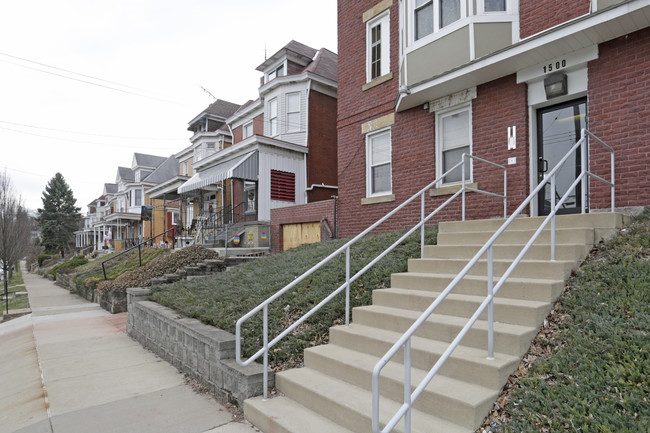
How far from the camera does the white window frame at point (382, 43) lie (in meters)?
10.2

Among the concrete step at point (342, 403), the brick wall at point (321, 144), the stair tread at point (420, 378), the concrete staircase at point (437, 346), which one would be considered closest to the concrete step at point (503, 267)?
the concrete staircase at point (437, 346)

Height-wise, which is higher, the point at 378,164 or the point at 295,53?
the point at 295,53

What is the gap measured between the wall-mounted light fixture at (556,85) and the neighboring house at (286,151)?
441 inches

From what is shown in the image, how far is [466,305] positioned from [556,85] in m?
4.76

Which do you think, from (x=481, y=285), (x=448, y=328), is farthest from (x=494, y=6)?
(x=448, y=328)

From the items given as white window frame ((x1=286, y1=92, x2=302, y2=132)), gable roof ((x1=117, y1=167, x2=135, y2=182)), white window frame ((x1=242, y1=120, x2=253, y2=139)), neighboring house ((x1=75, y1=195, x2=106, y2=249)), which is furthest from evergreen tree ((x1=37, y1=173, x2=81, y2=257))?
white window frame ((x1=286, y1=92, x2=302, y2=132))

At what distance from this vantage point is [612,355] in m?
2.80

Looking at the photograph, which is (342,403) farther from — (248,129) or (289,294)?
(248,129)

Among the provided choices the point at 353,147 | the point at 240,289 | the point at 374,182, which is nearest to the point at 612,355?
the point at 240,289

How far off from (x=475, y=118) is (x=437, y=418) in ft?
21.2

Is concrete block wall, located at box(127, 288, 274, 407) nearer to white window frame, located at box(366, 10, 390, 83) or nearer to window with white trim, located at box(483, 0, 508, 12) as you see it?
window with white trim, located at box(483, 0, 508, 12)

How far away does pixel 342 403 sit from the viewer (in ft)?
10.8

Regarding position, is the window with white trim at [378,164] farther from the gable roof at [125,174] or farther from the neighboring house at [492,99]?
the gable roof at [125,174]

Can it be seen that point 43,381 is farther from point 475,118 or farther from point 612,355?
point 475,118
